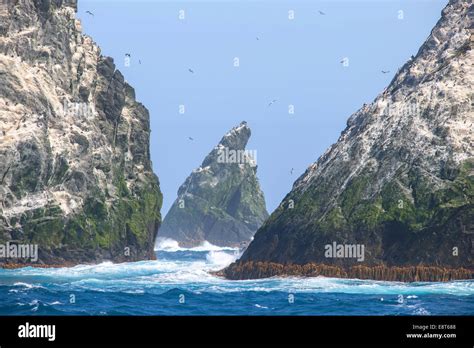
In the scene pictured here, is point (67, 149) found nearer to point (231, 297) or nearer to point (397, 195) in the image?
point (397, 195)

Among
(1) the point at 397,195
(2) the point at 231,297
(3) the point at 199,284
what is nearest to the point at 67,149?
(3) the point at 199,284

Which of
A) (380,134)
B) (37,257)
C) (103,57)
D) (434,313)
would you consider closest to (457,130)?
(380,134)

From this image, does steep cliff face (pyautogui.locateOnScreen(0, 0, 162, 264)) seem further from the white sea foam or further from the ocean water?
the ocean water

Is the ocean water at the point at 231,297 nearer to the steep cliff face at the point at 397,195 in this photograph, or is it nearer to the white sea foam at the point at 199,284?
the white sea foam at the point at 199,284

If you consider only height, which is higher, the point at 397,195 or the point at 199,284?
the point at 397,195

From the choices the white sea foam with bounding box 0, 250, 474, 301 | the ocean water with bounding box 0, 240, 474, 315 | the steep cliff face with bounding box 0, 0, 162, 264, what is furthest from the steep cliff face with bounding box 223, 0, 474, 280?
the steep cliff face with bounding box 0, 0, 162, 264

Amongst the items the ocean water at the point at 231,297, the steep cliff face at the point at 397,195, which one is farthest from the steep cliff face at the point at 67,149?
the steep cliff face at the point at 397,195
